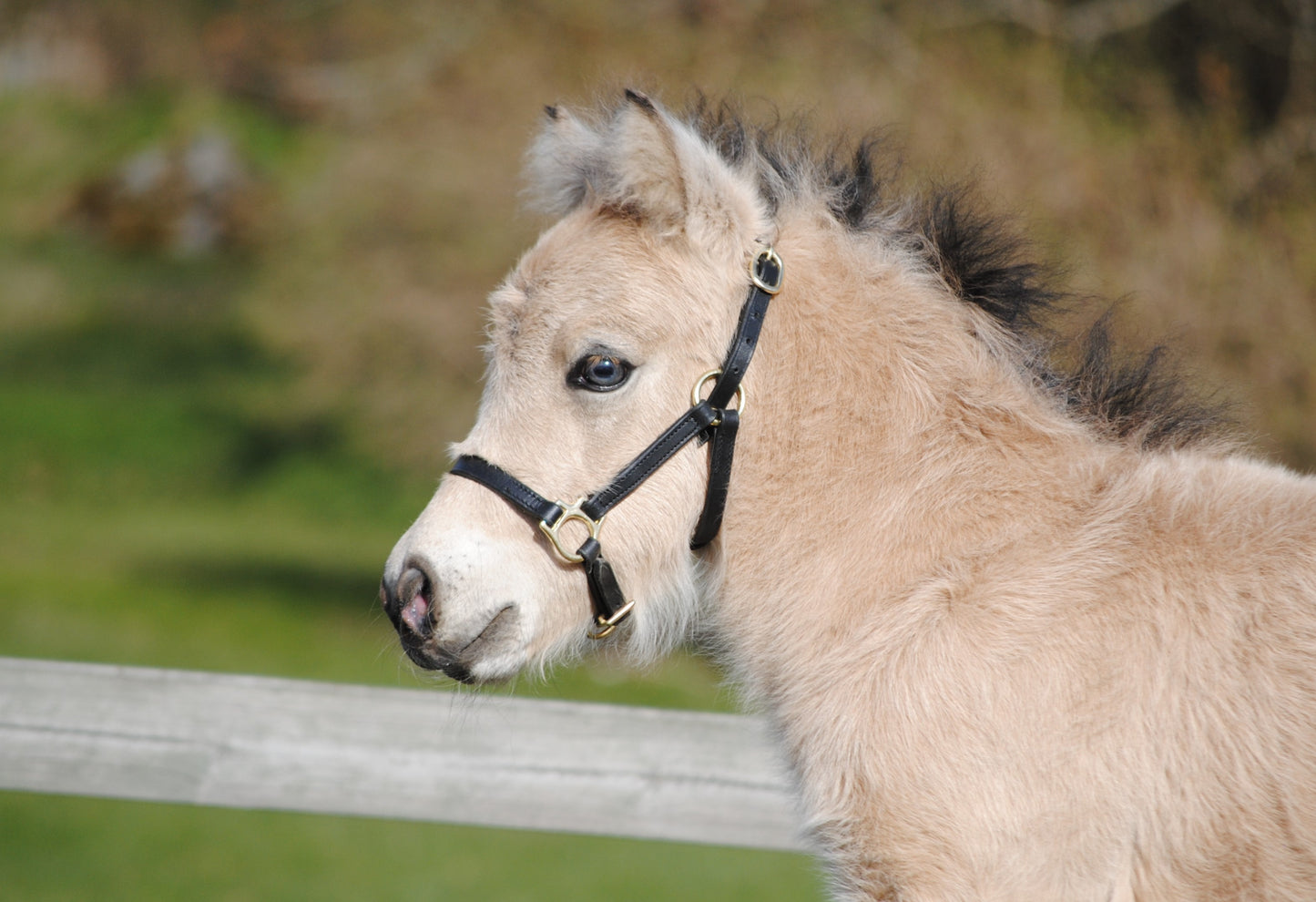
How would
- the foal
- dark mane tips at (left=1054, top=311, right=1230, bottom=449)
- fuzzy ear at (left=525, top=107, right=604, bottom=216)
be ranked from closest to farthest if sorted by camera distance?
the foal
dark mane tips at (left=1054, top=311, right=1230, bottom=449)
fuzzy ear at (left=525, top=107, right=604, bottom=216)

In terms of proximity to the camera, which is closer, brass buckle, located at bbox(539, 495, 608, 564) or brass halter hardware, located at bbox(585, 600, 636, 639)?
brass buckle, located at bbox(539, 495, 608, 564)

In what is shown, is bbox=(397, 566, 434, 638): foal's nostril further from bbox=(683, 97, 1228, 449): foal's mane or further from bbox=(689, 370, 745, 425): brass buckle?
bbox=(683, 97, 1228, 449): foal's mane

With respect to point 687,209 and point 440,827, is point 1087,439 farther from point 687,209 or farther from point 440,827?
point 440,827

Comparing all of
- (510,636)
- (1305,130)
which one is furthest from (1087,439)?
(1305,130)

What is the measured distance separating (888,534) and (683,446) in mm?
478

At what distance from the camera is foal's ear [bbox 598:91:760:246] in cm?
232

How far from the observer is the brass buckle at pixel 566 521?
2.31 meters

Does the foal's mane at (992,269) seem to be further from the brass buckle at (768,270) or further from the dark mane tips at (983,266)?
the brass buckle at (768,270)

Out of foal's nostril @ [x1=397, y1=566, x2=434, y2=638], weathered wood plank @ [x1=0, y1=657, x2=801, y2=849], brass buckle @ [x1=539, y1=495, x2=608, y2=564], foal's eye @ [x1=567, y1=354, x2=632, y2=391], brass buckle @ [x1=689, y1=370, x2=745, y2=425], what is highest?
brass buckle @ [x1=689, y1=370, x2=745, y2=425]

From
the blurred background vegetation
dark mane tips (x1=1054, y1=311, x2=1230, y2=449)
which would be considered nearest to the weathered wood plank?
the blurred background vegetation

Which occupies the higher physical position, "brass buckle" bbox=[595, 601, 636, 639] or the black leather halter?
the black leather halter

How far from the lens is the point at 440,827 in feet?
23.5

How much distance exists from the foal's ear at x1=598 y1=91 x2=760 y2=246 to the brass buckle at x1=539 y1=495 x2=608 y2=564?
2.13 ft

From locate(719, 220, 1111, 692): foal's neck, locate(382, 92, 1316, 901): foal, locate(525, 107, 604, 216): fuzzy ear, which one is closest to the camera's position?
locate(382, 92, 1316, 901): foal
